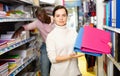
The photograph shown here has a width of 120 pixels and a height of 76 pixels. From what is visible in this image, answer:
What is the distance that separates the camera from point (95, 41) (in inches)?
75.9

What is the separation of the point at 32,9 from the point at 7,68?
2.00m

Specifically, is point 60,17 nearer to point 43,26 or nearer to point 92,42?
point 92,42

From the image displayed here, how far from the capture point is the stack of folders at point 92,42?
6.15 ft

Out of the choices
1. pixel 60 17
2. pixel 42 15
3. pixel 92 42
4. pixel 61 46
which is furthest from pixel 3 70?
pixel 42 15

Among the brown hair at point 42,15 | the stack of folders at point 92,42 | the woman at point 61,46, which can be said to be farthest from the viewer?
the brown hair at point 42,15

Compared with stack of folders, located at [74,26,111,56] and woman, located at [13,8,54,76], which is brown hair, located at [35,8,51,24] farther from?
stack of folders, located at [74,26,111,56]

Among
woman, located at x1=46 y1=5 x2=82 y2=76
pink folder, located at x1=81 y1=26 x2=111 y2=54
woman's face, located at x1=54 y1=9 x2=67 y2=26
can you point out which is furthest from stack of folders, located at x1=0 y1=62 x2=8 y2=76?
pink folder, located at x1=81 y1=26 x2=111 y2=54

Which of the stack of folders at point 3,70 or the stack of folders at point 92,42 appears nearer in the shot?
the stack of folders at point 92,42

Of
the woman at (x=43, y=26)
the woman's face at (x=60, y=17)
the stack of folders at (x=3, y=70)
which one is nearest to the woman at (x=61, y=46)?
the woman's face at (x=60, y=17)

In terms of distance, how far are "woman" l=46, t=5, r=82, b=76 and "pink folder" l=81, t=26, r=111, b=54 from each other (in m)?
0.23

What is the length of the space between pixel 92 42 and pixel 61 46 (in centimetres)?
36

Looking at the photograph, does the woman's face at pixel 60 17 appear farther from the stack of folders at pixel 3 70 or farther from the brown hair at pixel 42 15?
the brown hair at pixel 42 15

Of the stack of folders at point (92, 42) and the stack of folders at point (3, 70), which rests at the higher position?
the stack of folders at point (92, 42)

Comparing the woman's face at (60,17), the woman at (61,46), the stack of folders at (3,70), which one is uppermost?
the woman's face at (60,17)
